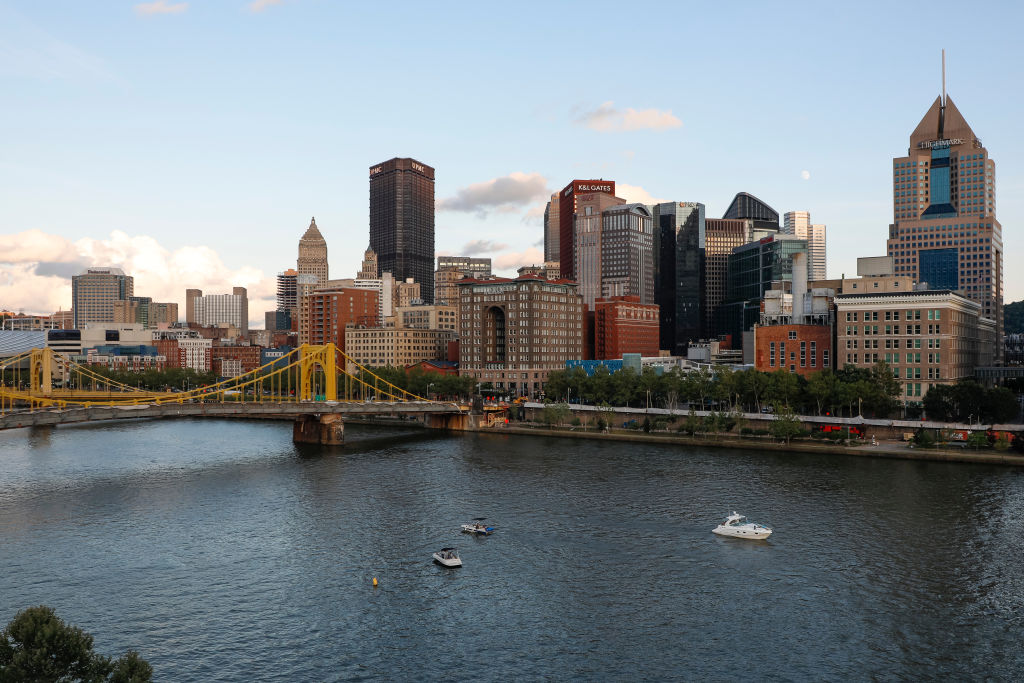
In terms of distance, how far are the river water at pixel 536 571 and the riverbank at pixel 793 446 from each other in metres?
5.15

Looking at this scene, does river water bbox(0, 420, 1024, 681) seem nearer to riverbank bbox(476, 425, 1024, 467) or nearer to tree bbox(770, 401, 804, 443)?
riverbank bbox(476, 425, 1024, 467)

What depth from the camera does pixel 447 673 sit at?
41.0 metres

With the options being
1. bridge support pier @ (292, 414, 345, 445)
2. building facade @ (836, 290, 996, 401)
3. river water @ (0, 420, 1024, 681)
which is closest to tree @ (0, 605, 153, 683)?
river water @ (0, 420, 1024, 681)

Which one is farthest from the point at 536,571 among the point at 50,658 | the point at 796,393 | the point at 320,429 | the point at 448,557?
the point at 796,393

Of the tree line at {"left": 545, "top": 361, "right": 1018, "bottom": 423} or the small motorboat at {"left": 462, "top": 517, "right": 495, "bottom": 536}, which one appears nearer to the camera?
the small motorboat at {"left": 462, "top": 517, "right": 495, "bottom": 536}

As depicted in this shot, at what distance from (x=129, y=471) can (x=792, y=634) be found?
84942mm

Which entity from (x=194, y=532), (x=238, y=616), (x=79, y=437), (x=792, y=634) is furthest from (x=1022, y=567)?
(x=79, y=437)

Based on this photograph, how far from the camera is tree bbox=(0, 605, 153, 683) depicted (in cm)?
2832

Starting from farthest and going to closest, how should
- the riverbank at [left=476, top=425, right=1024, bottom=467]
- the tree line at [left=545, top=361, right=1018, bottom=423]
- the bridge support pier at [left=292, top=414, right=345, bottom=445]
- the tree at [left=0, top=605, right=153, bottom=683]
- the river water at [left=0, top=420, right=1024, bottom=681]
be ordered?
the bridge support pier at [left=292, top=414, right=345, bottom=445], the tree line at [left=545, top=361, right=1018, bottom=423], the riverbank at [left=476, top=425, right=1024, bottom=467], the river water at [left=0, top=420, right=1024, bottom=681], the tree at [left=0, top=605, right=153, bottom=683]

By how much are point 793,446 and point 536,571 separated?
67.8 metres

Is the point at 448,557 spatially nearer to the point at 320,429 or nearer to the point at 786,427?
the point at 786,427

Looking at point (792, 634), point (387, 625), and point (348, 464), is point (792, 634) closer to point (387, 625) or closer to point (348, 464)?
point (387, 625)

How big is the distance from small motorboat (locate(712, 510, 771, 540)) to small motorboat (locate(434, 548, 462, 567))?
73.7 feet

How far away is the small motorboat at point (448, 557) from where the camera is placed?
57.8 m
